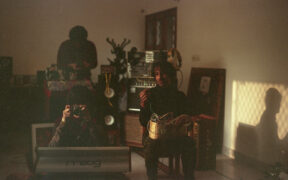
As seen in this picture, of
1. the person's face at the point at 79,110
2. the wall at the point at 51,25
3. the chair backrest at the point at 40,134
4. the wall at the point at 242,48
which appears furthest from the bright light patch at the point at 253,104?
the wall at the point at 51,25

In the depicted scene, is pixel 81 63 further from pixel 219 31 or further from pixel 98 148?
pixel 219 31

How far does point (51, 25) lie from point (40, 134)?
2944mm

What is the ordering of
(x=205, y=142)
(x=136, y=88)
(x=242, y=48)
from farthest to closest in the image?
(x=136, y=88)
(x=242, y=48)
(x=205, y=142)

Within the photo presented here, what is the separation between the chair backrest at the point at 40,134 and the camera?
114 inches

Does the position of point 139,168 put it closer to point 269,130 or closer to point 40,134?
point 40,134

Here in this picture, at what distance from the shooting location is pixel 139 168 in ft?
10.5

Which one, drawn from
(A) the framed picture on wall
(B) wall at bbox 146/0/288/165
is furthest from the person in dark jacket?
(B) wall at bbox 146/0/288/165

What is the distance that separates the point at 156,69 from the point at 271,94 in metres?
1.30

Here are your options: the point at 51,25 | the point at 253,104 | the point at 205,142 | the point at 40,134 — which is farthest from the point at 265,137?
the point at 51,25

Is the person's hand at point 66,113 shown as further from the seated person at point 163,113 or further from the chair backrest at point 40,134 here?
the seated person at point 163,113

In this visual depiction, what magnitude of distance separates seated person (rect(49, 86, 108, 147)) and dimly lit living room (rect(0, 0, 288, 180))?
0.01 m

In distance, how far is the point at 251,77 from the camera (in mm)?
3379

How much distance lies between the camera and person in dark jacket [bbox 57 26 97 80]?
3.19 m

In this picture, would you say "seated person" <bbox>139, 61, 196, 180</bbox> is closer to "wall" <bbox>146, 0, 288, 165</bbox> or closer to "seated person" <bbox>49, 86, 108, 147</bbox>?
"seated person" <bbox>49, 86, 108, 147</bbox>
